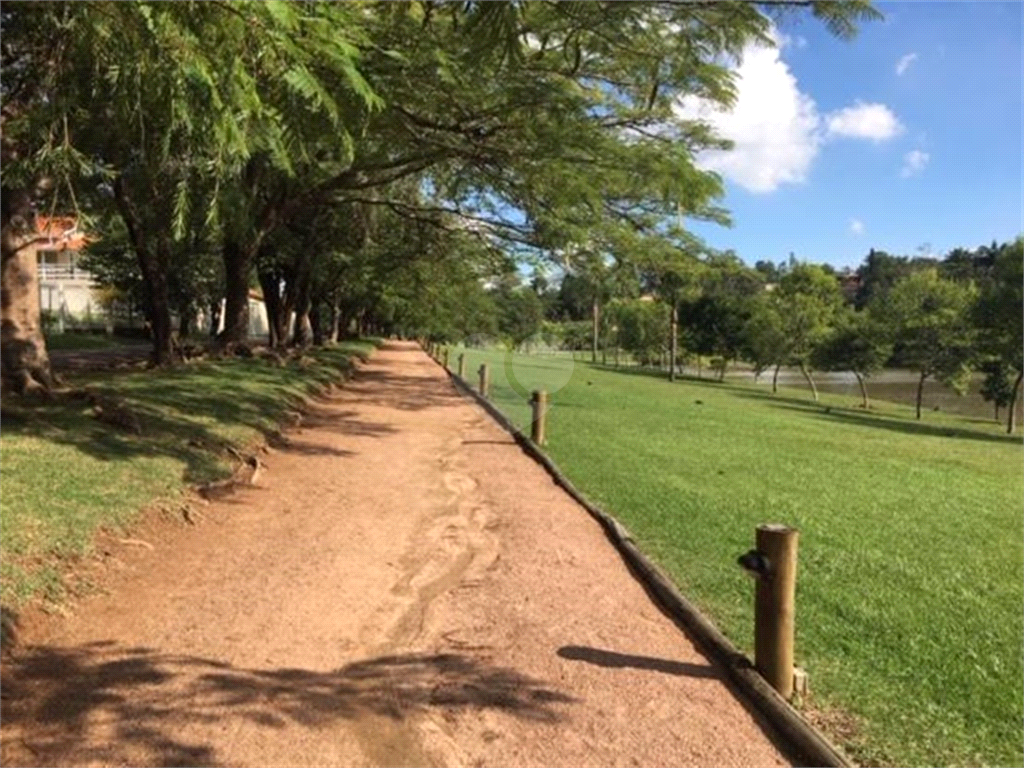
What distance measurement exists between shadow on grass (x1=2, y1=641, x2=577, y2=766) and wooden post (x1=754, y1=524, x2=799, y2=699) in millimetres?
991

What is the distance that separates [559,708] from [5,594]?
3007 millimetres

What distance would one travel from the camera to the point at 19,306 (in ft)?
35.2

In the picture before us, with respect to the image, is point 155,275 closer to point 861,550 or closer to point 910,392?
point 861,550

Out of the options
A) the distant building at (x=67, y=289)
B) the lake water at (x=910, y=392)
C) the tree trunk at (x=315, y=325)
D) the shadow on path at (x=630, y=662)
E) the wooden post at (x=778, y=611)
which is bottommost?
the lake water at (x=910, y=392)

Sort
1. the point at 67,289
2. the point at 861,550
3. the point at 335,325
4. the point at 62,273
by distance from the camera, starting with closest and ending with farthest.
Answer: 1. the point at 861,550
2. the point at 335,325
3. the point at 62,273
4. the point at 67,289

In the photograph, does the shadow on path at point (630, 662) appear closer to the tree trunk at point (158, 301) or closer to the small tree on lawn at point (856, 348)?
the tree trunk at point (158, 301)

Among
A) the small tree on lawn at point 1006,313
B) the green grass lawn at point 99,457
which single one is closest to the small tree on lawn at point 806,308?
the small tree on lawn at point 1006,313

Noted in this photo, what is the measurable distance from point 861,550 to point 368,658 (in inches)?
189

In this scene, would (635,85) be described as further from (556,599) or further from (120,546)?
(120,546)

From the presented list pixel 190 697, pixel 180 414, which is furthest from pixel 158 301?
pixel 190 697

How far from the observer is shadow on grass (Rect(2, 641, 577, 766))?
374 cm

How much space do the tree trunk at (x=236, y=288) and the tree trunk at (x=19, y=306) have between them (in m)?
8.02

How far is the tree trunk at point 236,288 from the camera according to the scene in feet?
65.6

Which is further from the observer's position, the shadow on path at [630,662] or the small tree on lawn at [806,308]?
the small tree on lawn at [806,308]
